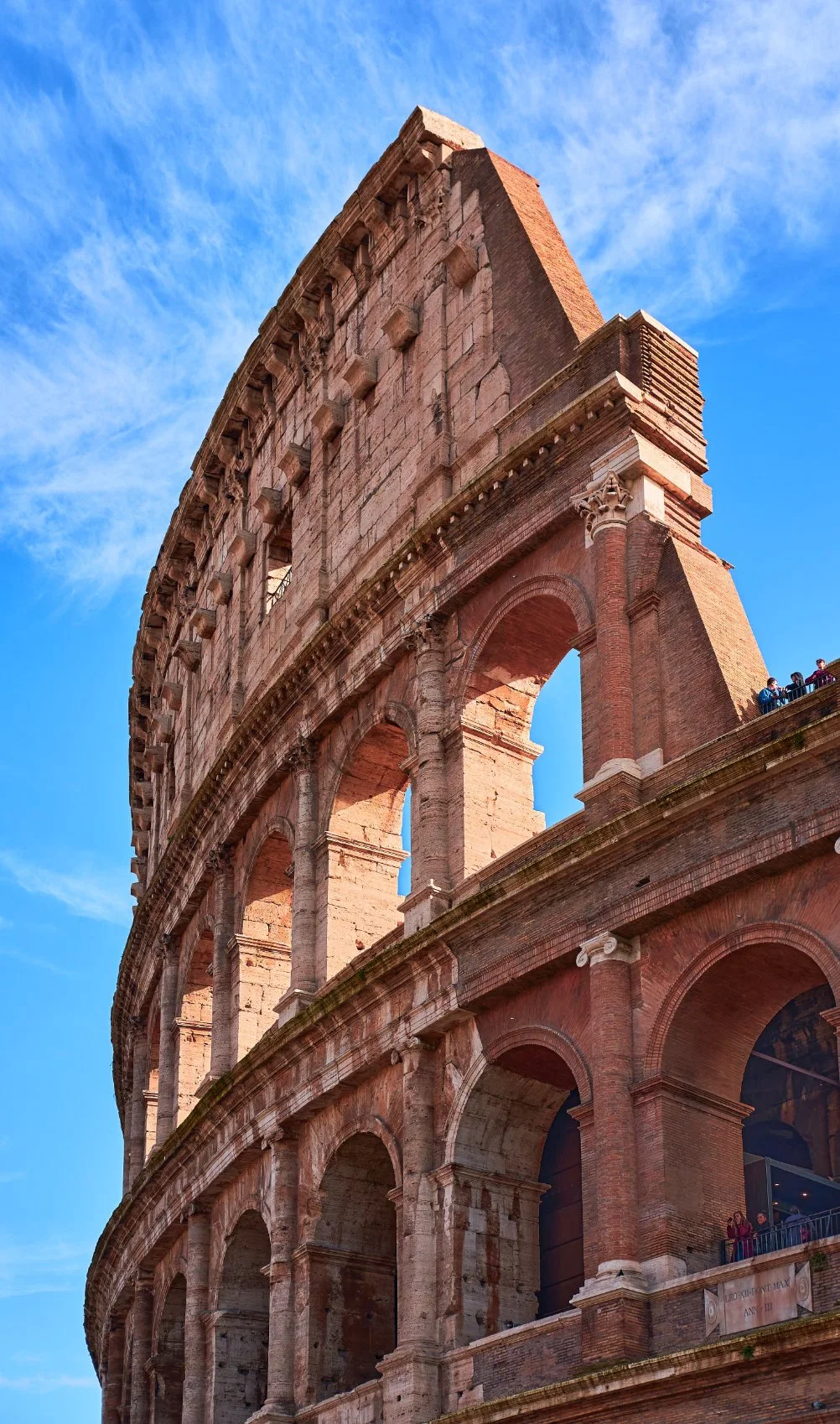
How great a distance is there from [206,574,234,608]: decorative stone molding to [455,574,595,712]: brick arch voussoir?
11244 millimetres

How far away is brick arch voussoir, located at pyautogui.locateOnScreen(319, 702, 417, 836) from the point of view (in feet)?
81.6

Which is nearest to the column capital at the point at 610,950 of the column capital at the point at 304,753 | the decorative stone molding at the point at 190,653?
the column capital at the point at 304,753

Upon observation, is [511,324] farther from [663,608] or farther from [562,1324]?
[562,1324]

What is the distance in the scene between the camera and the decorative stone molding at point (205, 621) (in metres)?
35.2

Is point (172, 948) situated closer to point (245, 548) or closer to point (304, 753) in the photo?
point (245, 548)

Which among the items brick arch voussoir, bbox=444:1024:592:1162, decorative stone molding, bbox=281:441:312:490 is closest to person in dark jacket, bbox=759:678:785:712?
brick arch voussoir, bbox=444:1024:592:1162

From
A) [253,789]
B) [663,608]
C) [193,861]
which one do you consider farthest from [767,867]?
[193,861]

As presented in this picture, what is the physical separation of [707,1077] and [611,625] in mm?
5060

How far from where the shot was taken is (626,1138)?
1847 cm

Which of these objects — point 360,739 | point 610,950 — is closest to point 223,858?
point 360,739

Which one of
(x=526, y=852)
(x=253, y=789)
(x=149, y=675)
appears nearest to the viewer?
(x=526, y=852)

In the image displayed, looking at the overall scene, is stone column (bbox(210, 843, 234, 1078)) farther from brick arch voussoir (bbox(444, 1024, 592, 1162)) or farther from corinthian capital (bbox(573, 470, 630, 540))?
corinthian capital (bbox(573, 470, 630, 540))

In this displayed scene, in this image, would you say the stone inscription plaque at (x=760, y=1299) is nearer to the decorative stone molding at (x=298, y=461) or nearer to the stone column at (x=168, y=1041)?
the stone column at (x=168, y=1041)

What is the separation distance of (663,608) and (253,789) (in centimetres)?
983
